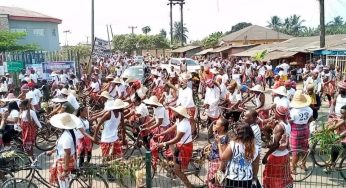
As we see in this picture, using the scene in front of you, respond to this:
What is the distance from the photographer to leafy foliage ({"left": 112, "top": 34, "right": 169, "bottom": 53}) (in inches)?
2520

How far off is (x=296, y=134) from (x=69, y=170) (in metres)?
4.13

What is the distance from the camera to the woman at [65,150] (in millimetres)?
5809

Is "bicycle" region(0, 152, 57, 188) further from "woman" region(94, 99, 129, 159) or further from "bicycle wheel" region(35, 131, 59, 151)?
"bicycle wheel" region(35, 131, 59, 151)

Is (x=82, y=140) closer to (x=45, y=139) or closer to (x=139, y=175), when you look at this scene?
(x=139, y=175)

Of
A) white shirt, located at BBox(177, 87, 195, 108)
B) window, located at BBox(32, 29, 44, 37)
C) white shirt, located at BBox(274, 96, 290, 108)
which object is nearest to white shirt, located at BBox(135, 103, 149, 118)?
white shirt, located at BBox(177, 87, 195, 108)

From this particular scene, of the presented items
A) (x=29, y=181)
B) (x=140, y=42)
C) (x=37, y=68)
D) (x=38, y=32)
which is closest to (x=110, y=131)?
(x=29, y=181)

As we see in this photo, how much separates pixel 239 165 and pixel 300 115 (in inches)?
131

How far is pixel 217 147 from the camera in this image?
5809 mm

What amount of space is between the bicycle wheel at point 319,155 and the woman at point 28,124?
5658 millimetres

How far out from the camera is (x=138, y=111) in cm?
943

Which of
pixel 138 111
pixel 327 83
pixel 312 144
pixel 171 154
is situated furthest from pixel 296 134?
pixel 327 83

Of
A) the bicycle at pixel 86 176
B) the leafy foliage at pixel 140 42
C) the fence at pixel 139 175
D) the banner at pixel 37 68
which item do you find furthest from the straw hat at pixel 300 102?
the leafy foliage at pixel 140 42

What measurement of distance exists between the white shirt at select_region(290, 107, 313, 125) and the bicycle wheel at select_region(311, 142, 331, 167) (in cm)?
59

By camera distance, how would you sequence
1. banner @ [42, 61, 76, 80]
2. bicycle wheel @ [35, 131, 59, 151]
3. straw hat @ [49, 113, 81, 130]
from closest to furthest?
straw hat @ [49, 113, 81, 130], bicycle wheel @ [35, 131, 59, 151], banner @ [42, 61, 76, 80]
